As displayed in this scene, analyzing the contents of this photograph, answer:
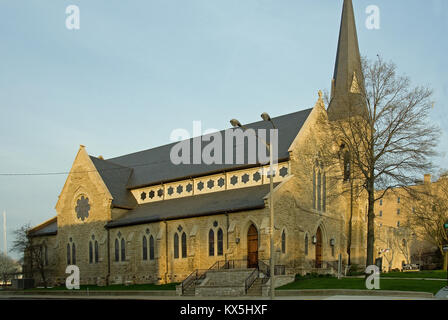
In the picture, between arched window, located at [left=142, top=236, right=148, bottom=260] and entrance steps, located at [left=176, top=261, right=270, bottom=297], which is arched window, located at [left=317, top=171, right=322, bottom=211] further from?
arched window, located at [left=142, top=236, right=148, bottom=260]

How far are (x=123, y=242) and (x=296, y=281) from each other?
17.1 m

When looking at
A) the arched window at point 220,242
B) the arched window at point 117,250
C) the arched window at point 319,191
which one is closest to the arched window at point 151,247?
the arched window at point 117,250

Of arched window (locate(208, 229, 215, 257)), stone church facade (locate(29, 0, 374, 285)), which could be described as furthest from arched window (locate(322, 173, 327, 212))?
arched window (locate(208, 229, 215, 257))

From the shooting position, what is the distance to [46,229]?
49312 mm

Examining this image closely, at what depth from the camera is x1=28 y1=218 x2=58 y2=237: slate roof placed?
156ft

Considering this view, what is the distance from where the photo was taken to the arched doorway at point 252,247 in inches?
1247

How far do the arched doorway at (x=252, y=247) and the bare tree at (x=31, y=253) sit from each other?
930 inches

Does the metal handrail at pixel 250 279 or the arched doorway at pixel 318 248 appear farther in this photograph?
the arched doorway at pixel 318 248

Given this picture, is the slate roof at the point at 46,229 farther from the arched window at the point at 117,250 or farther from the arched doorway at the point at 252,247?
the arched doorway at the point at 252,247

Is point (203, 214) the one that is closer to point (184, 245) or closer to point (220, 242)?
point (220, 242)

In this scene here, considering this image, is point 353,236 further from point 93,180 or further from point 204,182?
point 93,180

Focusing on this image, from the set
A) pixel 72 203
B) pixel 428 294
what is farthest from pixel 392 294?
pixel 72 203

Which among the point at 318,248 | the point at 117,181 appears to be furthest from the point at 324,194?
the point at 117,181

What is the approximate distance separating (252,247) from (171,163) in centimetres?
1533
